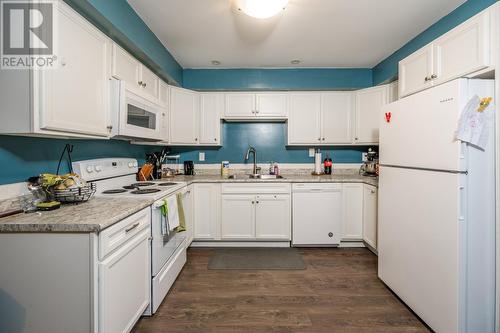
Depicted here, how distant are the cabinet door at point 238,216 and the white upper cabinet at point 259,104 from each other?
122 cm

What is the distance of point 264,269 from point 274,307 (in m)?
0.60

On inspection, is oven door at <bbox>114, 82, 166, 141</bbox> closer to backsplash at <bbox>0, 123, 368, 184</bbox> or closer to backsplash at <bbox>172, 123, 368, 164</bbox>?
backsplash at <bbox>0, 123, 368, 184</bbox>

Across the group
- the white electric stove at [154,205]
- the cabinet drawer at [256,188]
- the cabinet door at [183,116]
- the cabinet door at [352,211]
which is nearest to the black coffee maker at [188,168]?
the cabinet door at [183,116]

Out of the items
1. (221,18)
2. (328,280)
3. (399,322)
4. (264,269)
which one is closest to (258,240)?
(264,269)

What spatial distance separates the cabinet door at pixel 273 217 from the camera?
2.98m

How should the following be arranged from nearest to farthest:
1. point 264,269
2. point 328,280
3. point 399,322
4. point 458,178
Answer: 1. point 458,178
2. point 399,322
3. point 328,280
4. point 264,269

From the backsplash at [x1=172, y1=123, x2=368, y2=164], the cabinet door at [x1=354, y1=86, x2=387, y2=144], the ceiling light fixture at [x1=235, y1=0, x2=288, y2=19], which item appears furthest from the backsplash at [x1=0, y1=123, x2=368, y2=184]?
the ceiling light fixture at [x1=235, y1=0, x2=288, y2=19]

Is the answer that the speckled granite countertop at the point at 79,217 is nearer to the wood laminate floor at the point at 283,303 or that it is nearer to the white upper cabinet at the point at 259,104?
the wood laminate floor at the point at 283,303

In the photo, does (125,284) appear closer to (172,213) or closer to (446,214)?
(172,213)

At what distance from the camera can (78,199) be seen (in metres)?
1.48

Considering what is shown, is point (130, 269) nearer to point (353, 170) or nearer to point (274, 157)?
point (274, 157)

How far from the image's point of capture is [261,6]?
170 cm

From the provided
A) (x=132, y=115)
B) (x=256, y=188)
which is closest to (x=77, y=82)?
(x=132, y=115)

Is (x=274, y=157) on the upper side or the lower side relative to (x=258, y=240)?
upper
